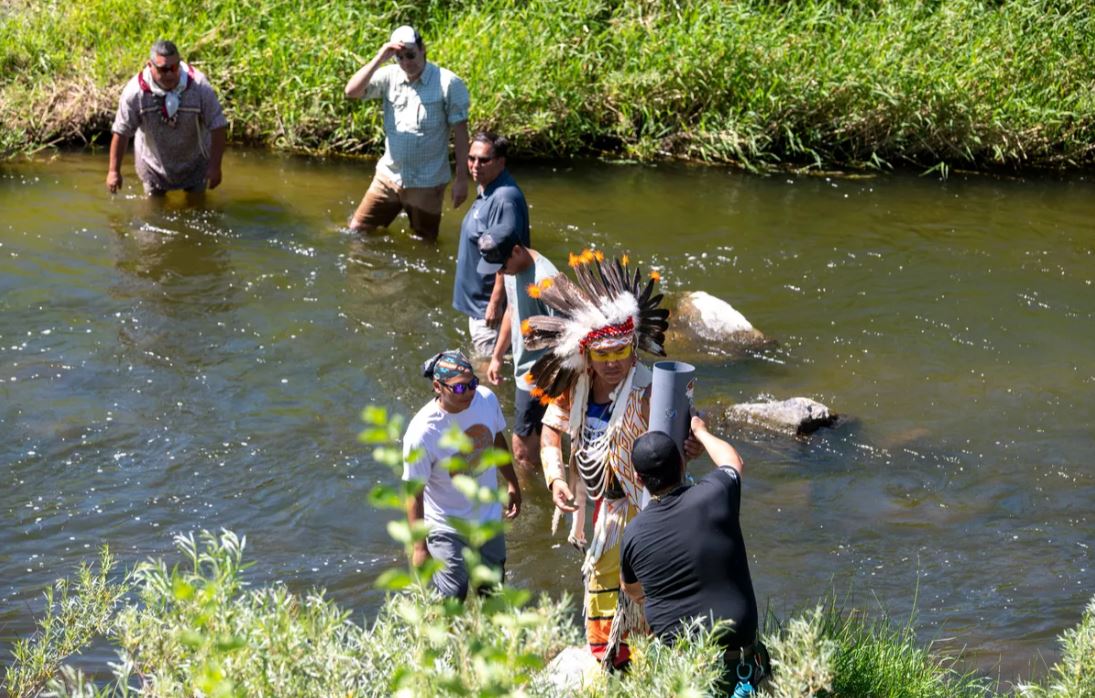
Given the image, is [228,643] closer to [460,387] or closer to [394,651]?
[394,651]

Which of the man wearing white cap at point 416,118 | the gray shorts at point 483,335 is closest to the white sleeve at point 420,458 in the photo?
the gray shorts at point 483,335

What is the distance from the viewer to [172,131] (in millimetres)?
11102

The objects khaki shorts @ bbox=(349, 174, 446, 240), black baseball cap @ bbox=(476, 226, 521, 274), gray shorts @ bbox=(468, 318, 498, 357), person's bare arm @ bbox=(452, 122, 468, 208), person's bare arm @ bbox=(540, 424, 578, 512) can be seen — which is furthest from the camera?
khaki shorts @ bbox=(349, 174, 446, 240)

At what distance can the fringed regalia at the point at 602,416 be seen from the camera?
5.28 m

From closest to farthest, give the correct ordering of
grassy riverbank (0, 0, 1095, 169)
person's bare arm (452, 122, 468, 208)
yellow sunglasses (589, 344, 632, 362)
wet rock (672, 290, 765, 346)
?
yellow sunglasses (589, 344, 632, 362) → wet rock (672, 290, 765, 346) → person's bare arm (452, 122, 468, 208) → grassy riverbank (0, 0, 1095, 169)

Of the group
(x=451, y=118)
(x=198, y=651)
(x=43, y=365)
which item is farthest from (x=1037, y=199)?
(x=198, y=651)

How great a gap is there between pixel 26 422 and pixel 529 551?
3.27m

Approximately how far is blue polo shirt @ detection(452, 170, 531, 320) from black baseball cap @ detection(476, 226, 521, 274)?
0.11 meters

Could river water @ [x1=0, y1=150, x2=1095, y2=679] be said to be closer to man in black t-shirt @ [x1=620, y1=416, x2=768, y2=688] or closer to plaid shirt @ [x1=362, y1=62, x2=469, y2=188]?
plaid shirt @ [x1=362, y1=62, x2=469, y2=188]

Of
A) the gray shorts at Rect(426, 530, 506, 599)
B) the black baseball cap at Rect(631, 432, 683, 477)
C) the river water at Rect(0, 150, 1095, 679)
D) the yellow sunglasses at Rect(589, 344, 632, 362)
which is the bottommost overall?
the river water at Rect(0, 150, 1095, 679)

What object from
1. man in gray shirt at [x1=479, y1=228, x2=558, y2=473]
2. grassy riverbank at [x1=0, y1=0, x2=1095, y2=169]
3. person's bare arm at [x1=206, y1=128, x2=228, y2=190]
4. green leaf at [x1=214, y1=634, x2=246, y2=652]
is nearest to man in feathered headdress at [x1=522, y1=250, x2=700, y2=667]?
man in gray shirt at [x1=479, y1=228, x2=558, y2=473]

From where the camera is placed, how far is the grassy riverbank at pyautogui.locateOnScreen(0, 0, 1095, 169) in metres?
13.9

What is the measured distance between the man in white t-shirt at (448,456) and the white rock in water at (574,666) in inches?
21.5

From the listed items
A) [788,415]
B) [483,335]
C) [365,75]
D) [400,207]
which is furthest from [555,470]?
[400,207]
